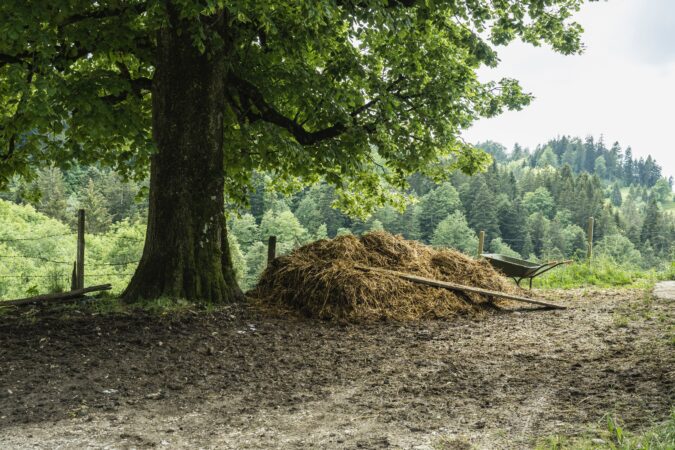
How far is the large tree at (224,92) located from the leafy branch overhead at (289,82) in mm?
35

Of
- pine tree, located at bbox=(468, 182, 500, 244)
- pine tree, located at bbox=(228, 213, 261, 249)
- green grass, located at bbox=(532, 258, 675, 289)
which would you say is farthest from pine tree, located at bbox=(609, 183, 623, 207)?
green grass, located at bbox=(532, 258, 675, 289)

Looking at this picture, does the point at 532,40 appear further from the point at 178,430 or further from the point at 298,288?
the point at 178,430

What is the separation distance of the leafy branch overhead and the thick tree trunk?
14.7 inches

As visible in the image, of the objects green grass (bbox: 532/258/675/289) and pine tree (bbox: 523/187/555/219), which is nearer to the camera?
green grass (bbox: 532/258/675/289)

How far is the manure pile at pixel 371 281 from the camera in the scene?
340 inches

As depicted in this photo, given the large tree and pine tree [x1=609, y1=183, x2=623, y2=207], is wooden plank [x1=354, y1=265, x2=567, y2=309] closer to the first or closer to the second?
the large tree

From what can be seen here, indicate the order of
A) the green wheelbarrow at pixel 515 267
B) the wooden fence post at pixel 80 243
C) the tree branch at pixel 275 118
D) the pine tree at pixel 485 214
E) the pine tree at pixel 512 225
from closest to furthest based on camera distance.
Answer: the tree branch at pixel 275 118, the green wheelbarrow at pixel 515 267, the wooden fence post at pixel 80 243, the pine tree at pixel 485 214, the pine tree at pixel 512 225

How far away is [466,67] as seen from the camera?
434 inches

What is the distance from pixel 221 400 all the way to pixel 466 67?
27.4ft

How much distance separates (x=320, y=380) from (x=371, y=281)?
3474mm

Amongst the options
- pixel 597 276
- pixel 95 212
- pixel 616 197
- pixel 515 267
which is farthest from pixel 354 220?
pixel 616 197

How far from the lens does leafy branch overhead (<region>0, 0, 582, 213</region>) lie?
27.5 ft

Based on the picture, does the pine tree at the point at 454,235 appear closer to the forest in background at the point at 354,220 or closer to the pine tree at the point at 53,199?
the forest in background at the point at 354,220

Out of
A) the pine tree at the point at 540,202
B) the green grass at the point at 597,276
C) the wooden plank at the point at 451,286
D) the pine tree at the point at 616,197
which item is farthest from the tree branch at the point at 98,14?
the pine tree at the point at 616,197
